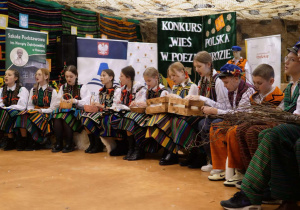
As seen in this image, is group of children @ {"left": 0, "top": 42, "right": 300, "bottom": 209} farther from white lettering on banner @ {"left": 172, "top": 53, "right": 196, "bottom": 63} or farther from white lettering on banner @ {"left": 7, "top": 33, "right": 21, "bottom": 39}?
white lettering on banner @ {"left": 172, "top": 53, "right": 196, "bottom": 63}

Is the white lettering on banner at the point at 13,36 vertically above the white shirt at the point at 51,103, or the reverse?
the white lettering on banner at the point at 13,36

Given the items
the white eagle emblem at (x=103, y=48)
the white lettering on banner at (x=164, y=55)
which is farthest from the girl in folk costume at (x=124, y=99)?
the white eagle emblem at (x=103, y=48)

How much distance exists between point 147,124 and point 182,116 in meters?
0.51

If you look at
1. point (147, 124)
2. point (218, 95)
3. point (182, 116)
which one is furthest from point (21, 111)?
point (218, 95)

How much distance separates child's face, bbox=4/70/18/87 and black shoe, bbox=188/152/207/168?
328 cm

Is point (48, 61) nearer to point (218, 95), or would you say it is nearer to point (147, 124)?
point (147, 124)

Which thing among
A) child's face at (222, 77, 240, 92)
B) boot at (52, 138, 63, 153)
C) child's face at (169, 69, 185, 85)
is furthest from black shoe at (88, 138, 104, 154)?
child's face at (222, 77, 240, 92)

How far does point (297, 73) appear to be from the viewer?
2648mm

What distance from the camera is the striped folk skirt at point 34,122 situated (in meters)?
5.23

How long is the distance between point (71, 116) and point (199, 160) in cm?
218

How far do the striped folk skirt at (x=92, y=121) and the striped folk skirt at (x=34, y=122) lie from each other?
70 centimetres

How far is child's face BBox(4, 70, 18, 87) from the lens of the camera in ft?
18.4

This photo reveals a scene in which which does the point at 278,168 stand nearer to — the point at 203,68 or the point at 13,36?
the point at 203,68

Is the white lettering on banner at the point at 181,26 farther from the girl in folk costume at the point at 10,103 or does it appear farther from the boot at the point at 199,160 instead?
the boot at the point at 199,160
